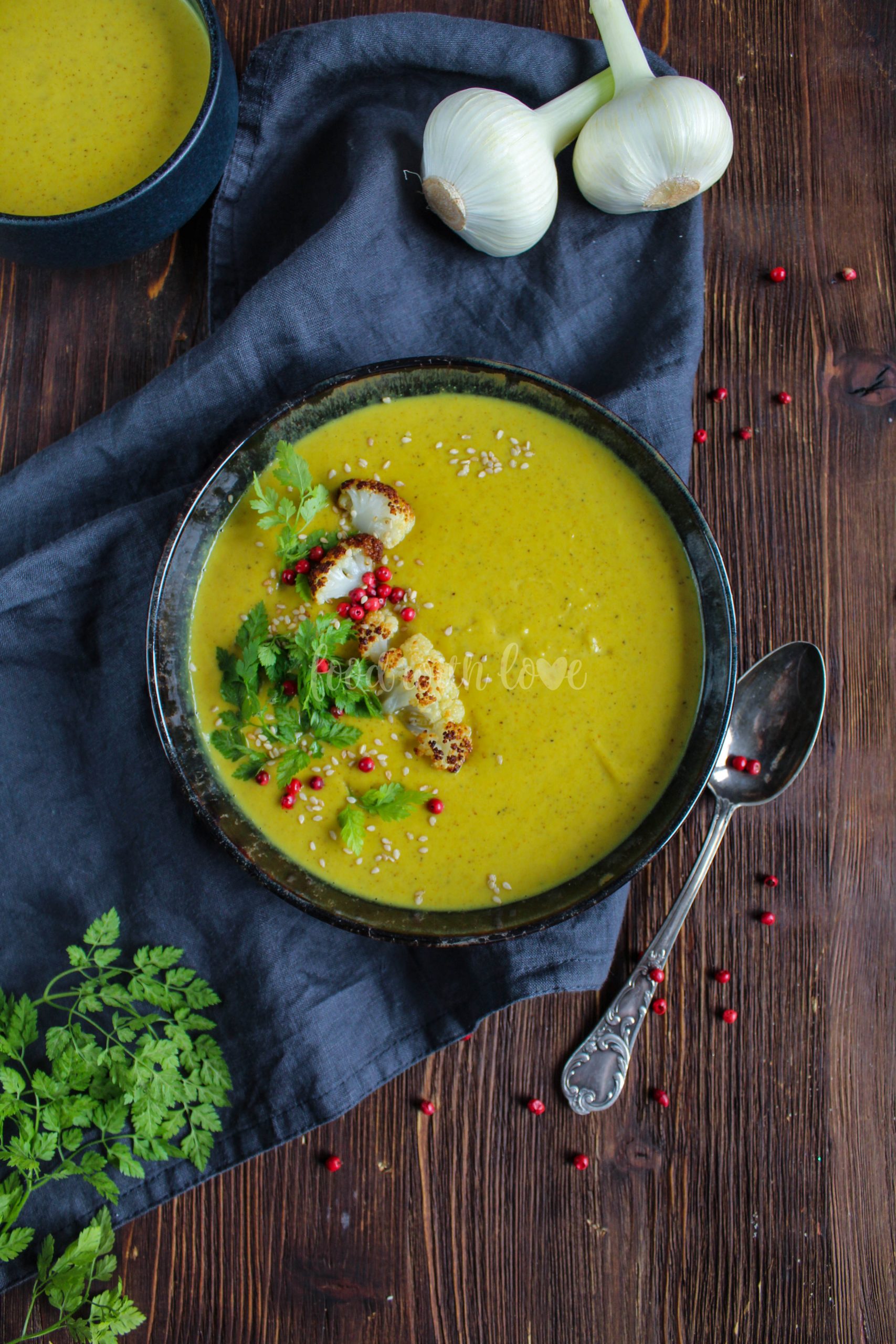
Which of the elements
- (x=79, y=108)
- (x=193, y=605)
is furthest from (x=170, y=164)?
(x=193, y=605)

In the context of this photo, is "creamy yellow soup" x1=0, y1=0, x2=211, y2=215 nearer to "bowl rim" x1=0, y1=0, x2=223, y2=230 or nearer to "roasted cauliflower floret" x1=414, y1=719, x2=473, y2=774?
"bowl rim" x1=0, y1=0, x2=223, y2=230

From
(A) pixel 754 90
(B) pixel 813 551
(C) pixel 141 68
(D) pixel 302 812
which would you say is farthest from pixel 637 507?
(C) pixel 141 68

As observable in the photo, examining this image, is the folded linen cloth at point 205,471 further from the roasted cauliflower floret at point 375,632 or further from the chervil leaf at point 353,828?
the roasted cauliflower floret at point 375,632

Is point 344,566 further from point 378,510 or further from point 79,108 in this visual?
point 79,108

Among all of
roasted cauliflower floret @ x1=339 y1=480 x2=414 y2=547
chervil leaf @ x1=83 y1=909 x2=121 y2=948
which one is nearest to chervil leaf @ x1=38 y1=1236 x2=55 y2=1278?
chervil leaf @ x1=83 y1=909 x2=121 y2=948

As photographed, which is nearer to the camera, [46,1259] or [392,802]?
[392,802]

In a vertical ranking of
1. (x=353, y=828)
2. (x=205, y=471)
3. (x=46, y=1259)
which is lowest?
(x=46, y=1259)
